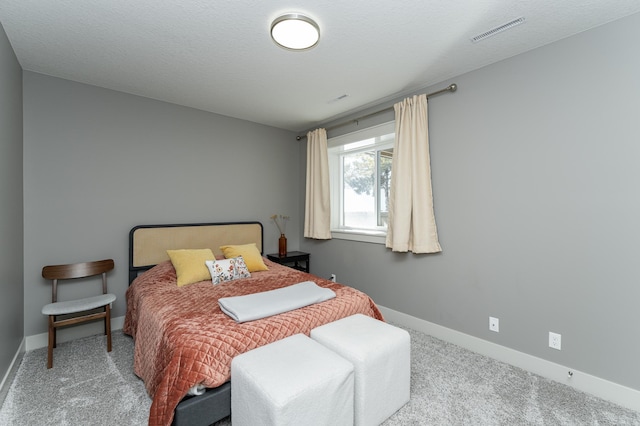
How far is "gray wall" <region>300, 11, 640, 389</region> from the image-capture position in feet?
6.37

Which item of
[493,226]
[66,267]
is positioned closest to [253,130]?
[66,267]

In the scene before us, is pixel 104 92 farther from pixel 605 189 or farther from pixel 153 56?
pixel 605 189

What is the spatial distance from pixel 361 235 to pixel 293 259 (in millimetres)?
1097

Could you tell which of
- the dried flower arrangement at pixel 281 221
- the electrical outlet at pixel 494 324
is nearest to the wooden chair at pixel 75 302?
the dried flower arrangement at pixel 281 221

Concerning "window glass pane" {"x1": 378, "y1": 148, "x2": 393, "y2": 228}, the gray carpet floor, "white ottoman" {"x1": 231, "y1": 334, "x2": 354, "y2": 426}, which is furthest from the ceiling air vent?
the gray carpet floor

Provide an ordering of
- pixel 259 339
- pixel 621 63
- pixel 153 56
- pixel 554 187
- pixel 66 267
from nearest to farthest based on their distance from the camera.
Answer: pixel 259 339, pixel 621 63, pixel 554 187, pixel 153 56, pixel 66 267

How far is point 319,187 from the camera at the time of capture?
415 cm

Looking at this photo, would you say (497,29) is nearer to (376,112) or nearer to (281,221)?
(376,112)

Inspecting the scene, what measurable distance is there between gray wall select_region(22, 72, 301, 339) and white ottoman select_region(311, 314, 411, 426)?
248 centimetres

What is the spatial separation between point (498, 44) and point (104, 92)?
375 cm

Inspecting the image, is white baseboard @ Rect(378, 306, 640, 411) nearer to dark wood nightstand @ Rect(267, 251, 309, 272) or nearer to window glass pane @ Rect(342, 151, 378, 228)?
window glass pane @ Rect(342, 151, 378, 228)

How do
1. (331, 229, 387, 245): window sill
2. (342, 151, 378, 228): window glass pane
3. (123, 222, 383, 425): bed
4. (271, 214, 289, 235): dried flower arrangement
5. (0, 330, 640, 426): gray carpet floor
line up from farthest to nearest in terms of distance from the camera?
(271, 214, 289, 235): dried flower arrangement, (342, 151, 378, 228): window glass pane, (331, 229, 387, 245): window sill, (0, 330, 640, 426): gray carpet floor, (123, 222, 383, 425): bed

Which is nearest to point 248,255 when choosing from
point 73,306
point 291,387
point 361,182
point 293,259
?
point 293,259

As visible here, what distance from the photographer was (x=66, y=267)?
2682 millimetres
